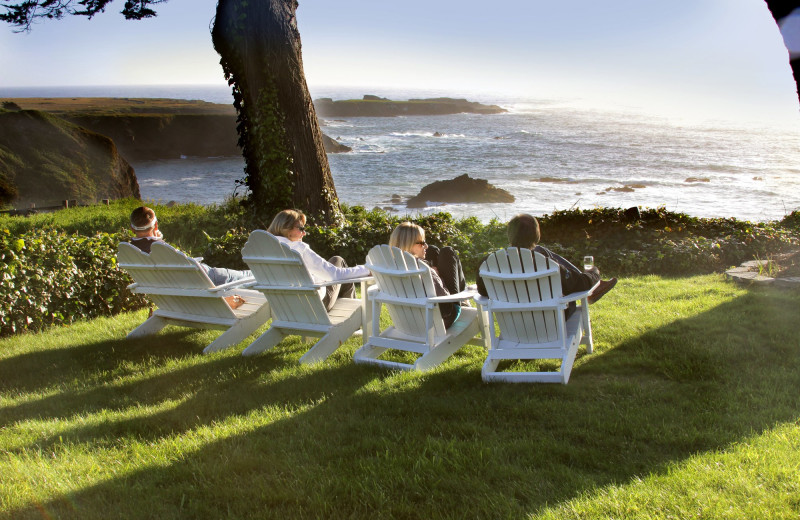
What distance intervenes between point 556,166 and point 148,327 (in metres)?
52.3

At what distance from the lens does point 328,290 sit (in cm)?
529

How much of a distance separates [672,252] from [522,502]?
20.1 feet

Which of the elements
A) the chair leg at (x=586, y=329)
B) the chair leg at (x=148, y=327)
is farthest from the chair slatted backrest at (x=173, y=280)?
the chair leg at (x=586, y=329)

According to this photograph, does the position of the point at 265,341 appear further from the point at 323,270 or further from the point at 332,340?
the point at 323,270

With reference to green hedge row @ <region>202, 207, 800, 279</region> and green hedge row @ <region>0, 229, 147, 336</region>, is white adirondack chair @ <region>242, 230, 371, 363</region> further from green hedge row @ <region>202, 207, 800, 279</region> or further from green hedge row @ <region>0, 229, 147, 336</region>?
green hedge row @ <region>202, 207, 800, 279</region>

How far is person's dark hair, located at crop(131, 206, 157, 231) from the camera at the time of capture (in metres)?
5.61

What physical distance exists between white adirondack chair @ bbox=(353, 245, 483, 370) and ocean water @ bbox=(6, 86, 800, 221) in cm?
1228

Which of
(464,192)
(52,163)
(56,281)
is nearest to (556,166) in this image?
(464,192)

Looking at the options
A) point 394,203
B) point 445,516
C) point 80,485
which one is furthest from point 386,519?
point 394,203

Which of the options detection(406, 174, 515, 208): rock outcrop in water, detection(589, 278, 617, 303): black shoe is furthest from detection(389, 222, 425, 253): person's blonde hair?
detection(406, 174, 515, 208): rock outcrop in water

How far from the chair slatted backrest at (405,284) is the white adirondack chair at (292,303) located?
41 centimetres

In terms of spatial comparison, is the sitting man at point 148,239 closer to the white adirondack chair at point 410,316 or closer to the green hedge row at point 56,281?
the green hedge row at point 56,281

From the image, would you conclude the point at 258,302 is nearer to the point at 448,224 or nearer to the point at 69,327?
the point at 69,327

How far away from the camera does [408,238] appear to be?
470cm
